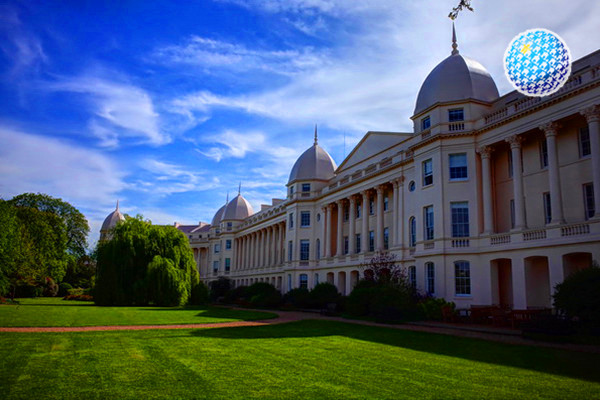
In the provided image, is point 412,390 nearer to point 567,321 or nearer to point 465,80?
point 567,321

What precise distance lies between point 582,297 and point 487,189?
12.8m

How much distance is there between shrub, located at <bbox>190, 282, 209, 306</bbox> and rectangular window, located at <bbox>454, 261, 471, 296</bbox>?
24.2m

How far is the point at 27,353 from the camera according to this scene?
40.1 feet

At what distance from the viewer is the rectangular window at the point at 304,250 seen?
54.7m

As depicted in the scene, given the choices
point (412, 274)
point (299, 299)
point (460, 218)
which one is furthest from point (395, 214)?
point (299, 299)

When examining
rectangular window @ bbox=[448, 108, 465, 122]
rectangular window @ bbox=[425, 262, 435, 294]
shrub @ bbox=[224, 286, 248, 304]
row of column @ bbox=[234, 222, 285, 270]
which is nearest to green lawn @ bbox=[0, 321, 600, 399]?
rectangular window @ bbox=[425, 262, 435, 294]

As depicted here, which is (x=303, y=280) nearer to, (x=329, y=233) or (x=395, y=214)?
(x=329, y=233)

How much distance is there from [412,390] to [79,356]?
27.9 ft

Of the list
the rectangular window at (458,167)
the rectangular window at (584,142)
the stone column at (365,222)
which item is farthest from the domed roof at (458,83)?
the stone column at (365,222)

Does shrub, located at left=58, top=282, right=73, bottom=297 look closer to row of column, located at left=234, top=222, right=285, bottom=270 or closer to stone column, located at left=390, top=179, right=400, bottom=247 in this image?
row of column, located at left=234, top=222, right=285, bottom=270

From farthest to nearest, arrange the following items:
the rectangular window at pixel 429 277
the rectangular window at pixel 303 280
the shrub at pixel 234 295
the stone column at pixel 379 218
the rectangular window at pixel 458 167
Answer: the shrub at pixel 234 295, the rectangular window at pixel 303 280, the stone column at pixel 379 218, the rectangular window at pixel 429 277, the rectangular window at pixel 458 167

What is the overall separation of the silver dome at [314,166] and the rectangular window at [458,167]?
26.4 metres

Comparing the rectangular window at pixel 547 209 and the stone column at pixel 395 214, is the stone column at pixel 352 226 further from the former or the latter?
the rectangular window at pixel 547 209

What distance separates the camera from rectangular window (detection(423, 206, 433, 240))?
105 ft
